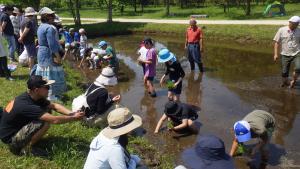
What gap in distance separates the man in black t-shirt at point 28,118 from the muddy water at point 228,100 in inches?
82.3

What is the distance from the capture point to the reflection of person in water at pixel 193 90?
9.59 metres

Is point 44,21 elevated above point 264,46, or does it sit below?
above

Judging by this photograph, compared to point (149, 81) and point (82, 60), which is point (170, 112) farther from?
point (82, 60)

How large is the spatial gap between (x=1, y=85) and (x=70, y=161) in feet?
15.3

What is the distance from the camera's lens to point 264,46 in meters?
17.5

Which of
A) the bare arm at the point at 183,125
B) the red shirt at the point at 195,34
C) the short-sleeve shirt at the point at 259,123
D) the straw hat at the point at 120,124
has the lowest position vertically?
the bare arm at the point at 183,125

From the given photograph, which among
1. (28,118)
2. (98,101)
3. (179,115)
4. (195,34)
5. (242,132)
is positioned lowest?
(179,115)

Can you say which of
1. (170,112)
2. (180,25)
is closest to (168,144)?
(170,112)

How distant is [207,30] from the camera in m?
21.5

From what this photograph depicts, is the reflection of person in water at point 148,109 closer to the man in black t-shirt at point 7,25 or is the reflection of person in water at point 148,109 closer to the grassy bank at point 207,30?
the man in black t-shirt at point 7,25

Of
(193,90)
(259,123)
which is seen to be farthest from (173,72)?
(259,123)

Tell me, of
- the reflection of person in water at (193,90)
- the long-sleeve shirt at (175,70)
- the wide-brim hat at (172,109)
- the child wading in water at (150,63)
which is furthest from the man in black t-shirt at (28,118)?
the reflection of person in water at (193,90)

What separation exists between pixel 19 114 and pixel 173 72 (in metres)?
4.17

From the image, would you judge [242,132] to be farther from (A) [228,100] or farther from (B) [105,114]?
(A) [228,100]
